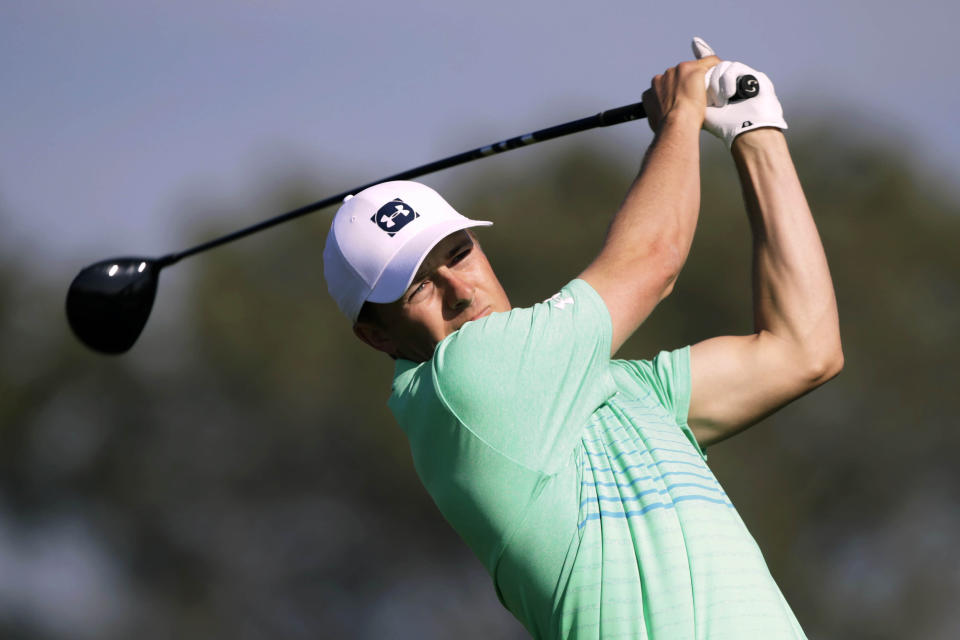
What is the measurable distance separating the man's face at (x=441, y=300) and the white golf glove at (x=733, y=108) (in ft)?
2.33

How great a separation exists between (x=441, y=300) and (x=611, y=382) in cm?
51

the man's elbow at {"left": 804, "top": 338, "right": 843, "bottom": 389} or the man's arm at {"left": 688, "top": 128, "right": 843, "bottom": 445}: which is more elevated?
the man's arm at {"left": 688, "top": 128, "right": 843, "bottom": 445}

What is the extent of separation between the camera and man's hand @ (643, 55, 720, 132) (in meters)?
3.33

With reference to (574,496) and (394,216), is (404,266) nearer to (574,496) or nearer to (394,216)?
(394,216)

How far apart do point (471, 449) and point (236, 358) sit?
19.2 metres

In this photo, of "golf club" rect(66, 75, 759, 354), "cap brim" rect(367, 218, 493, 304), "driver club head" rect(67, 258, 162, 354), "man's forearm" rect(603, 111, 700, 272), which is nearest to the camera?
"man's forearm" rect(603, 111, 700, 272)

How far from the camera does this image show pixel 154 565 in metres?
21.4

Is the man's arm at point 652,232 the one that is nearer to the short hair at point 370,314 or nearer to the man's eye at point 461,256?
the man's eye at point 461,256

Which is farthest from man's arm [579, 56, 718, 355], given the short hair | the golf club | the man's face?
the golf club

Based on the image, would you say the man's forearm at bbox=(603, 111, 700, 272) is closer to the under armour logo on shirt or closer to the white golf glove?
the under armour logo on shirt

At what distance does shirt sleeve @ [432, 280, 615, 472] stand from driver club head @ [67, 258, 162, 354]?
5.86ft

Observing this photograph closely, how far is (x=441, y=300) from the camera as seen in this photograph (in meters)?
3.32

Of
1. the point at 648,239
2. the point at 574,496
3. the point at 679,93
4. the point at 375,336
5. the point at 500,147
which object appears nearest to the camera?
the point at 574,496

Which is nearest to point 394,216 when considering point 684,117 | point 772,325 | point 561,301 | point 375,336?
point 375,336
